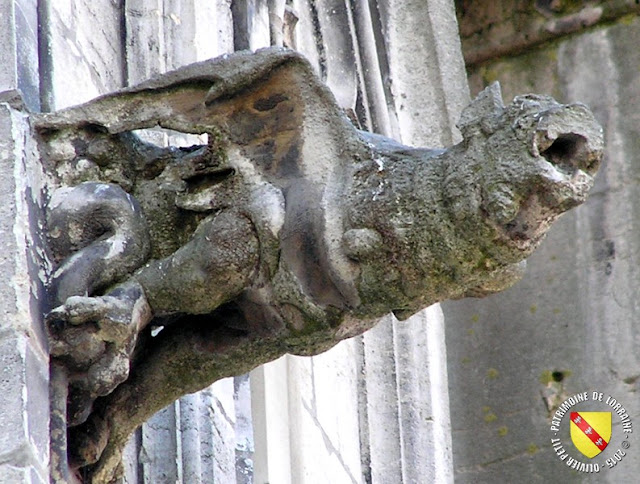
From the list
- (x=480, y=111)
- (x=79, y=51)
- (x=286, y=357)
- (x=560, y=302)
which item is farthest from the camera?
(x=560, y=302)

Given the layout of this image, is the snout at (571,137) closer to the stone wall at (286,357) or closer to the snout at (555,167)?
the snout at (555,167)

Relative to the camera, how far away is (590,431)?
5859 mm

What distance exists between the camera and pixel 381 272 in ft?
10.4

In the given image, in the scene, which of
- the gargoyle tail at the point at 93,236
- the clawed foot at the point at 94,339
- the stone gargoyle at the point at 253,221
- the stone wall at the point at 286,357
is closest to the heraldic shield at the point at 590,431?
the stone wall at the point at 286,357

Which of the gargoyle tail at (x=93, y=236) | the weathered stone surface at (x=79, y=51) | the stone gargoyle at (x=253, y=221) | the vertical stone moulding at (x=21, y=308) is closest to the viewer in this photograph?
the vertical stone moulding at (x=21, y=308)

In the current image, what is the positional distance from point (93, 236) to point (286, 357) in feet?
4.68

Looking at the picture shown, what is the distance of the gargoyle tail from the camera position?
3.22 meters

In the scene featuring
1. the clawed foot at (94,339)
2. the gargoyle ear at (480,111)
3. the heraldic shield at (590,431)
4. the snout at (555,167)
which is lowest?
the clawed foot at (94,339)

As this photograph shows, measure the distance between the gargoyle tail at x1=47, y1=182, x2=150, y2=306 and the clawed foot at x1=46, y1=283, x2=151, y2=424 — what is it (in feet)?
0.22

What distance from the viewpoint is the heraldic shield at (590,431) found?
231 inches

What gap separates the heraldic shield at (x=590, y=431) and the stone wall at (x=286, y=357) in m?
0.47

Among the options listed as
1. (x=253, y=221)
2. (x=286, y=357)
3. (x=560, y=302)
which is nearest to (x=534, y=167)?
(x=253, y=221)

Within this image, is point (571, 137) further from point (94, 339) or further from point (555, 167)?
point (94, 339)

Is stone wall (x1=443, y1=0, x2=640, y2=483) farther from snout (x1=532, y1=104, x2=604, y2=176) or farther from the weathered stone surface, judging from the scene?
snout (x1=532, y1=104, x2=604, y2=176)
